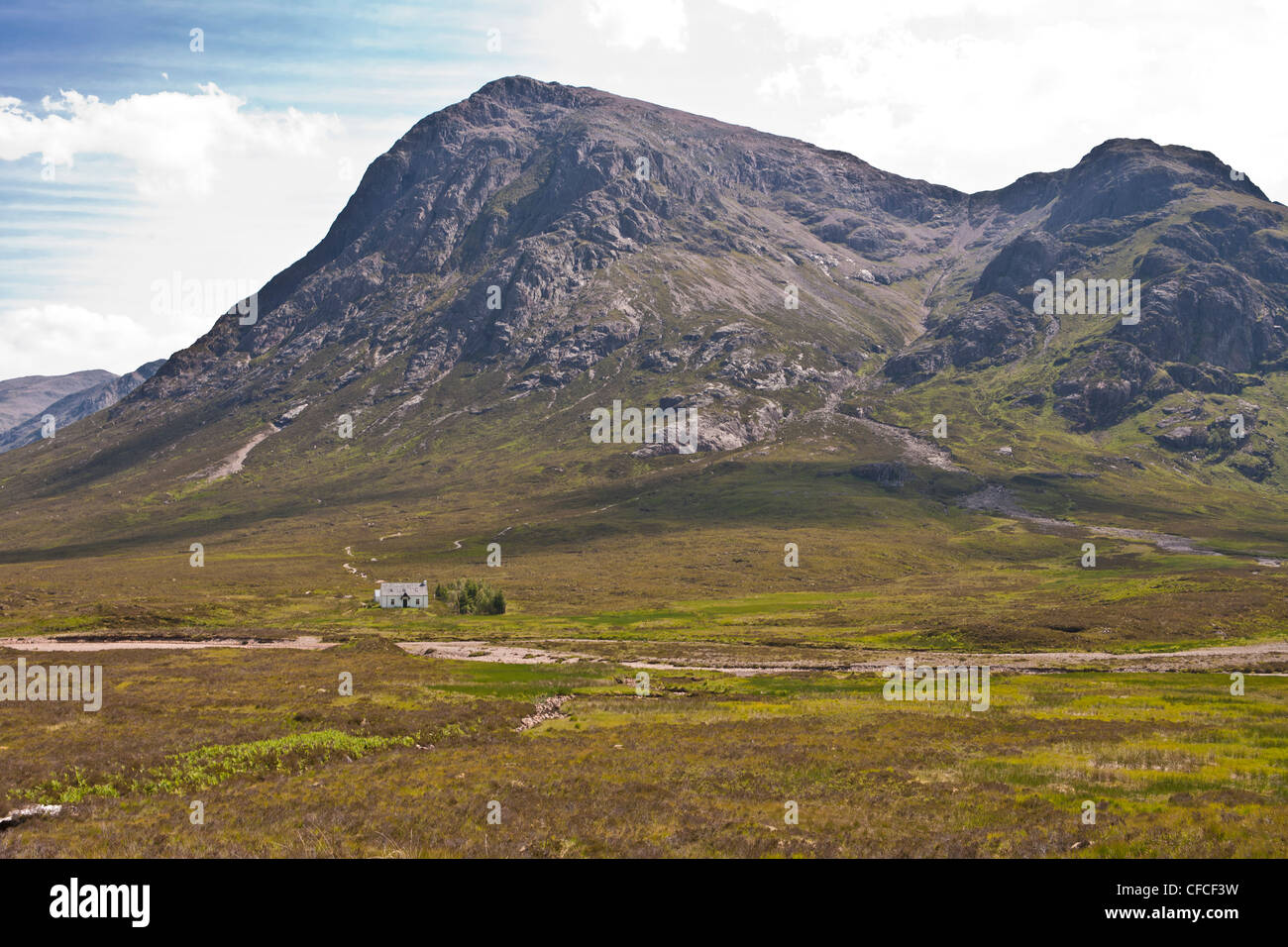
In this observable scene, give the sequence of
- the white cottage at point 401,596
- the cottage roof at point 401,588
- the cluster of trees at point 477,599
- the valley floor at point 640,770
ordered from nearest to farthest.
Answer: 1. the valley floor at point 640,770
2. the cluster of trees at point 477,599
3. the white cottage at point 401,596
4. the cottage roof at point 401,588

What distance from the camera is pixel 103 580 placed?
186 metres

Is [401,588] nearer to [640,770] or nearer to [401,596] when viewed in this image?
[401,596]

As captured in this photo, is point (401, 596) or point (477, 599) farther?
point (401, 596)

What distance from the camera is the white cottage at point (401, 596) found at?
14825cm

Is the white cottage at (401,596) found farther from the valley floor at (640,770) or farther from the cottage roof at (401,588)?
the valley floor at (640,770)

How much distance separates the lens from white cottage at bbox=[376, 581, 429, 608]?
486 ft

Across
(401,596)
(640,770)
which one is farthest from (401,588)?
(640,770)

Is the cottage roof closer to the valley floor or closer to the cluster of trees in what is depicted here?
the cluster of trees

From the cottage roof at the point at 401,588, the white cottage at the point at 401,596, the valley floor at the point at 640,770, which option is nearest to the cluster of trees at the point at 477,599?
the white cottage at the point at 401,596

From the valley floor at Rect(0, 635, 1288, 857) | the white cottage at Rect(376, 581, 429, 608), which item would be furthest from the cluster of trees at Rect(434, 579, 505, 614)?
the valley floor at Rect(0, 635, 1288, 857)

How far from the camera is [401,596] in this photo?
148875 mm
